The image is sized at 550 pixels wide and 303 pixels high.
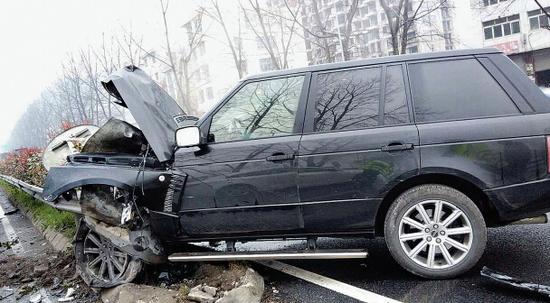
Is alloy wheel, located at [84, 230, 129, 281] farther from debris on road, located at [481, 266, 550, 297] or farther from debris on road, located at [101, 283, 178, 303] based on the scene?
debris on road, located at [481, 266, 550, 297]

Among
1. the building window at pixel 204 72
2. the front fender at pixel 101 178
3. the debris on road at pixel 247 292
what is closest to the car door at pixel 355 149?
the debris on road at pixel 247 292

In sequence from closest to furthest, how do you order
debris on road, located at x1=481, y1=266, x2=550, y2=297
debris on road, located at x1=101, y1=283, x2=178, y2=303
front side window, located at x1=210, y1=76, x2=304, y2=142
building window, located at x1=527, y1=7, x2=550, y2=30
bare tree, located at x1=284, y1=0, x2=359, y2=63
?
debris on road, located at x1=481, y1=266, x2=550, y2=297 → debris on road, located at x1=101, y1=283, x2=178, y2=303 → front side window, located at x1=210, y1=76, x2=304, y2=142 → bare tree, located at x1=284, y1=0, x2=359, y2=63 → building window, located at x1=527, y1=7, x2=550, y2=30

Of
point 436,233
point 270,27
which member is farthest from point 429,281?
point 270,27

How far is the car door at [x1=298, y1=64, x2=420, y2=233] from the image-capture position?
135 inches

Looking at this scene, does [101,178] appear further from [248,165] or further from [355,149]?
[355,149]

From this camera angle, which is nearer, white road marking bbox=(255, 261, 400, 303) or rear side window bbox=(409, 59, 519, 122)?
white road marking bbox=(255, 261, 400, 303)

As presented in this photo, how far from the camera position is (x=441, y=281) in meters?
3.48

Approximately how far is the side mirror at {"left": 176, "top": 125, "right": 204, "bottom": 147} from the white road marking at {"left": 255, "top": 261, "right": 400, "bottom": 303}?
4.74 ft

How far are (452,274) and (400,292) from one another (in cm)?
47

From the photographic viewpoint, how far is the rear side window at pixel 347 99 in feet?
11.8

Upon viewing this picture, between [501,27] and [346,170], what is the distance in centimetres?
3459

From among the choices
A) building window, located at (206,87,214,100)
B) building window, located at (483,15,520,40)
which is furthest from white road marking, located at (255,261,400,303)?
building window, located at (206,87,214,100)

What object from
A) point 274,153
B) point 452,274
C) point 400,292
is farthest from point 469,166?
point 274,153

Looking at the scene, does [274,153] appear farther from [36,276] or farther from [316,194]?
[36,276]
